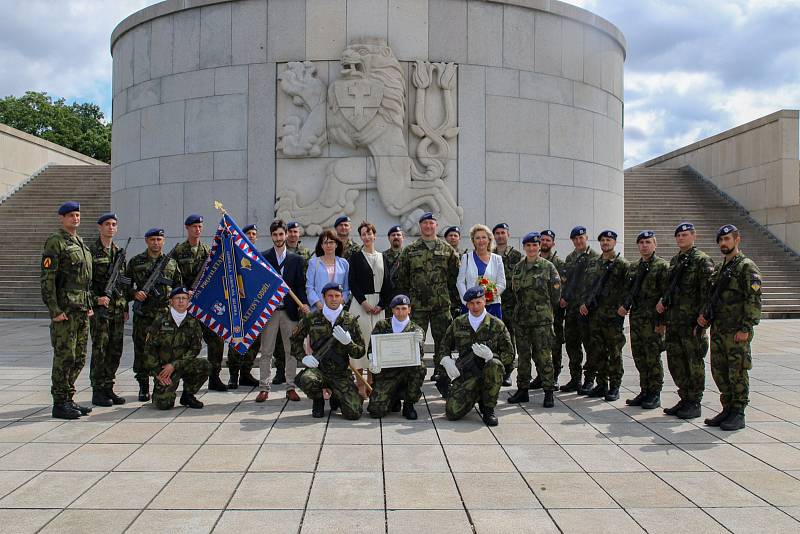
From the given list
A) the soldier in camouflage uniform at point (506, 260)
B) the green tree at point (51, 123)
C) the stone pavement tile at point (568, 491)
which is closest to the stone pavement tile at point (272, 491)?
the stone pavement tile at point (568, 491)

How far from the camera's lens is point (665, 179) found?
70.2 ft

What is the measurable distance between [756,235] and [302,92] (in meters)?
14.1

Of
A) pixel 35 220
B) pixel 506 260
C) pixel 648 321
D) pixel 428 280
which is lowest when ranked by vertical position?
pixel 648 321

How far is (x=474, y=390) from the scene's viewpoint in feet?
19.0

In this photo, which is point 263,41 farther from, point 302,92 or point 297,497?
point 297,497

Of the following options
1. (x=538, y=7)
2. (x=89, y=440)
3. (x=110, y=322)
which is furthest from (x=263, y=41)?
(x=89, y=440)

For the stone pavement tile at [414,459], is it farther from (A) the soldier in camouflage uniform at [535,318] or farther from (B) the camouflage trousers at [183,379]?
(B) the camouflage trousers at [183,379]

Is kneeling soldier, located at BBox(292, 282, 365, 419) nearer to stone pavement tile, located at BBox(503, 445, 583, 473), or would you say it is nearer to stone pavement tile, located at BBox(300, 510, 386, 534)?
stone pavement tile, located at BBox(503, 445, 583, 473)

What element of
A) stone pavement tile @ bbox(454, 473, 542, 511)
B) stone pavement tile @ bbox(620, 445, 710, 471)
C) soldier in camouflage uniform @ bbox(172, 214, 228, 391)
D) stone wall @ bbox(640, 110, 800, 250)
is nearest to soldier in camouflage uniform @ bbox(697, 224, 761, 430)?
stone pavement tile @ bbox(620, 445, 710, 471)

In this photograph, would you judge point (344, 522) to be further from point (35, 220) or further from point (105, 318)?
point (35, 220)

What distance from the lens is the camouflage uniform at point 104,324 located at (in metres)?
6.25

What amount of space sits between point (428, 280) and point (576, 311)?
1.66 meters

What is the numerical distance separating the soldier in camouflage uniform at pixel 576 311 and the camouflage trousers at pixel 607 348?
0.09m

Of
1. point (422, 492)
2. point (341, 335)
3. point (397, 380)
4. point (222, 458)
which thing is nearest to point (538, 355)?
point (397, 380)
